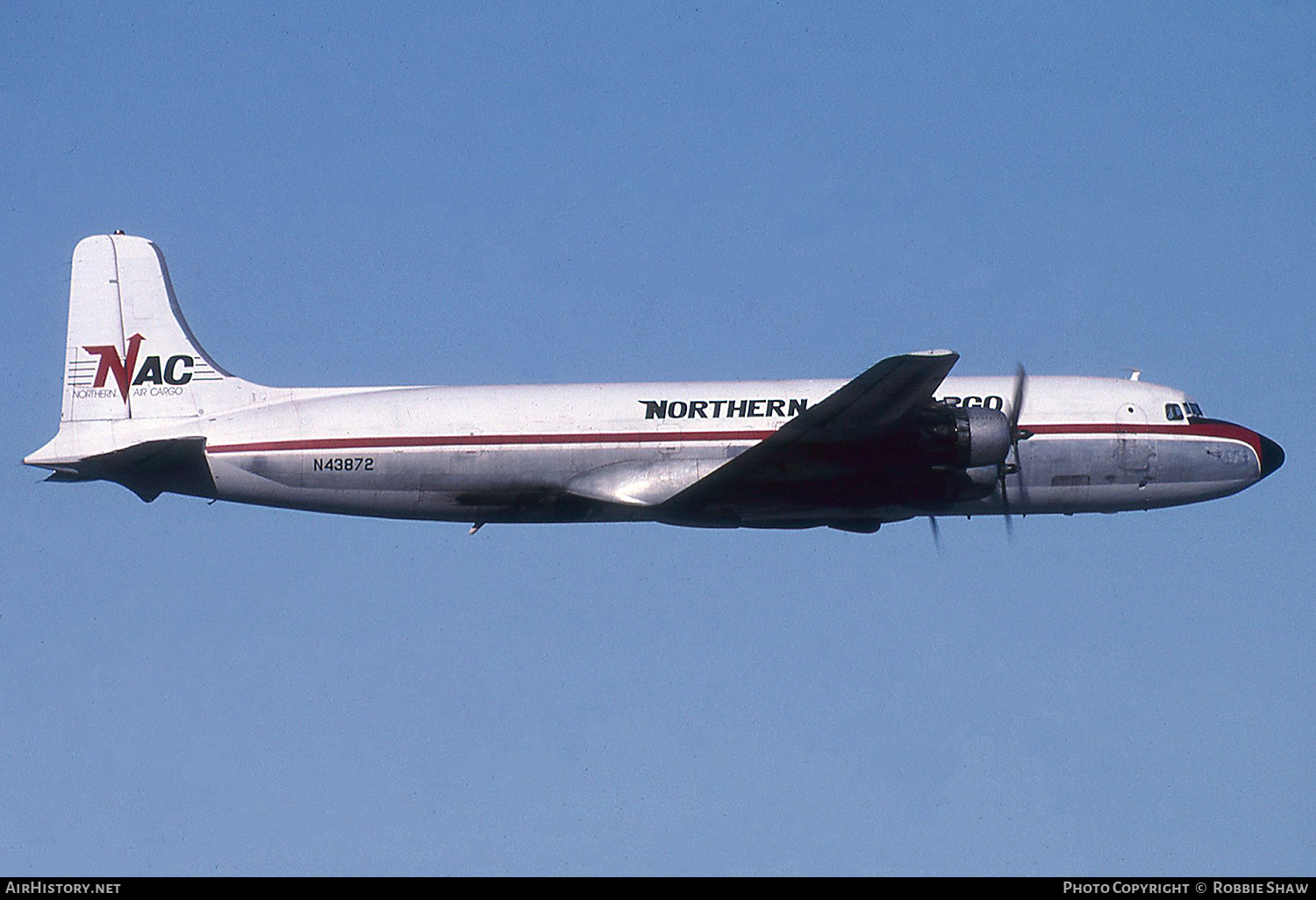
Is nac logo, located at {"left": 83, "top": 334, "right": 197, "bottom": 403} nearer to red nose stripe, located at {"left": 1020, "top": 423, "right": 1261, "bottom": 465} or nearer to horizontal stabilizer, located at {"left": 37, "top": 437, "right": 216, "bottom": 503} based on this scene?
horizontal stabilizer, located at {"left": 37, "top": 437, "right": 216, "bottom": 503}

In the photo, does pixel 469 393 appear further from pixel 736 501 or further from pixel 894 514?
pixel 894 514

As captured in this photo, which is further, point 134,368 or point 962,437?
point 134,368

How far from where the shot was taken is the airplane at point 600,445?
27703 millimetres

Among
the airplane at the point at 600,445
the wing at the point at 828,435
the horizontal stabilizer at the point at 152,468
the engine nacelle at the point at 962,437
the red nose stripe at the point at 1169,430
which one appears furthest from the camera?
the red nose stripe at the point at 1169,430

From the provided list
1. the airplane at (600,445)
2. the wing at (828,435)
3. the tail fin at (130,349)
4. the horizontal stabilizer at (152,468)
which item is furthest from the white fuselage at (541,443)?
the wing at (828,435)

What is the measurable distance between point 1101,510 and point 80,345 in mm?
20339

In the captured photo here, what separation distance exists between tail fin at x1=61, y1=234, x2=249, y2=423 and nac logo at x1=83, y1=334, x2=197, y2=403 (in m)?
0.02

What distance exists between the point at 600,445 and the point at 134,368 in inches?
368

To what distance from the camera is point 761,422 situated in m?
29.1

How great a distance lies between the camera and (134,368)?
29906mm

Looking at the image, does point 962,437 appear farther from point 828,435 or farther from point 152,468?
point 152,468

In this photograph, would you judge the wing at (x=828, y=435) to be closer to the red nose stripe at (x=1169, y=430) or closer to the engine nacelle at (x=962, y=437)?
the engine nacelle at (x=962, y=437)

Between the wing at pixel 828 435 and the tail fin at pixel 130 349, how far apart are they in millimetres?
9745

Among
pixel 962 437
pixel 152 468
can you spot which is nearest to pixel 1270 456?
pixel 962 437
